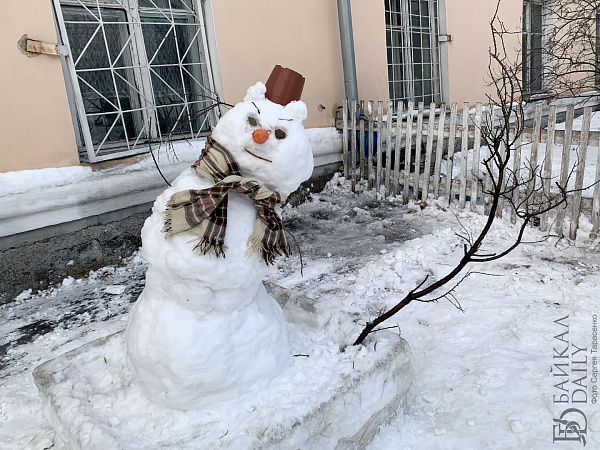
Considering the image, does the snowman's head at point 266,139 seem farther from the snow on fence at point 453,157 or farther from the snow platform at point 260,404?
the snow on fence at point 453,157

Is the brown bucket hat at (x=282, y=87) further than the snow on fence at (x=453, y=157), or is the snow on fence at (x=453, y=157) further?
the snow on fence at (x=453, y=157)

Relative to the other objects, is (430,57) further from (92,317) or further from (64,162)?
(92,317)

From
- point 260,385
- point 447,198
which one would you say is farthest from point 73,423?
point 447,198

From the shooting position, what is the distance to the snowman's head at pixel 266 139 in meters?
1.88

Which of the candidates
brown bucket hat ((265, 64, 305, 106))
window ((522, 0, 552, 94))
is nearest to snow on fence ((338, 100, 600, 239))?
brown bucket hat ((265, 64, 305, 106))

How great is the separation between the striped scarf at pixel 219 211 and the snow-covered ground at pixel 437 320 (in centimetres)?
87

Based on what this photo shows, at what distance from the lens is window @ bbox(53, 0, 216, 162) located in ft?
14.1

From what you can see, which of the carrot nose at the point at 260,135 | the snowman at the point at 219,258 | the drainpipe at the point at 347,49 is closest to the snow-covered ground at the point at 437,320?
the snowman at the point at 219,258

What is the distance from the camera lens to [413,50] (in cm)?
788

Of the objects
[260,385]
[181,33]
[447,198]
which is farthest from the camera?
[447,198]

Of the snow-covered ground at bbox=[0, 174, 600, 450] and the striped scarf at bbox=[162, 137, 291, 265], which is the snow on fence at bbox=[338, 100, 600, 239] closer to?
the snow-covered ground at bbox=[0, 174, 600, 450]

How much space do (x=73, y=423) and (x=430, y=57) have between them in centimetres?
797

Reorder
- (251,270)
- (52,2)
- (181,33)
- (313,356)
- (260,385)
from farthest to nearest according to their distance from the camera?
1. (181,33)
2. (52,2)
3. (313,356)
4. (260,385)
5. (251,270)

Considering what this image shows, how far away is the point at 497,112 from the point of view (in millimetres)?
7977
